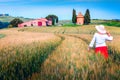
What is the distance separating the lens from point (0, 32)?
34.0 feet

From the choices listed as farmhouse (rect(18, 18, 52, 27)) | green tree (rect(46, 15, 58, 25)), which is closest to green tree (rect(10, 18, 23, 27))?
farmhouse (rect(18, 18, 52, 27))

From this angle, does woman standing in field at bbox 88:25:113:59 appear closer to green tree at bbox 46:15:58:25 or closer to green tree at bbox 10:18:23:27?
green tree at bbox 46:15:58:25

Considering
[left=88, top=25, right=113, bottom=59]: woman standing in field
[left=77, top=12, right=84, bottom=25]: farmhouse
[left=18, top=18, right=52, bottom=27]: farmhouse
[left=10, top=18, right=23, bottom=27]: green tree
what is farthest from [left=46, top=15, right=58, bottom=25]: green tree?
[left=88, top=25, right=113, bottom=59]: woman standing in field

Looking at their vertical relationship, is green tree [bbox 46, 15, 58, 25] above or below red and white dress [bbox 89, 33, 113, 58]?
above

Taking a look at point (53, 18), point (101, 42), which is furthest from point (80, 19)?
point (101, 42)

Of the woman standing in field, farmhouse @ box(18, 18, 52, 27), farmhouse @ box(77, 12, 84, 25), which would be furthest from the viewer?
farmhouse @ box(18, 18, 52, 27)

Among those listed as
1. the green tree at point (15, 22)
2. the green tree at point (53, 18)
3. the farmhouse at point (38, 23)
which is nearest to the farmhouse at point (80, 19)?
the green tree at point (53, 18)

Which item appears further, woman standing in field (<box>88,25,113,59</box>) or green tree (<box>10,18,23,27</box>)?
green tree (<box>10,18,23,27</box>)

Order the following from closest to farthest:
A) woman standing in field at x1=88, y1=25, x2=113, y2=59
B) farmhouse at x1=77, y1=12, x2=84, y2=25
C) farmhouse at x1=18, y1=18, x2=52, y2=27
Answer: woman standing in field at x1=88, y1=25, x2=113, y2=59, farmhouse at x1=77, y1=12, x2=84, y2=25, farmhouse at x1=18, y1=18, x2=52, y2=27

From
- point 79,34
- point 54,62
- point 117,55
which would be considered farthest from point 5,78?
point 79,34

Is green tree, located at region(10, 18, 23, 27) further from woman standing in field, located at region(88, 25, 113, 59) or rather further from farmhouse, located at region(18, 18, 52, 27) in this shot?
woman standing in field, located at region(88, 25, 113, 59)

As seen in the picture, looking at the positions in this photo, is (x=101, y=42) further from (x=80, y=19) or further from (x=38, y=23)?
(x=38, y=23)

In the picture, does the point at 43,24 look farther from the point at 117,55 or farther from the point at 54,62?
the point at 54,62

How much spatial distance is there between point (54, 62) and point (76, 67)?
64 cm
